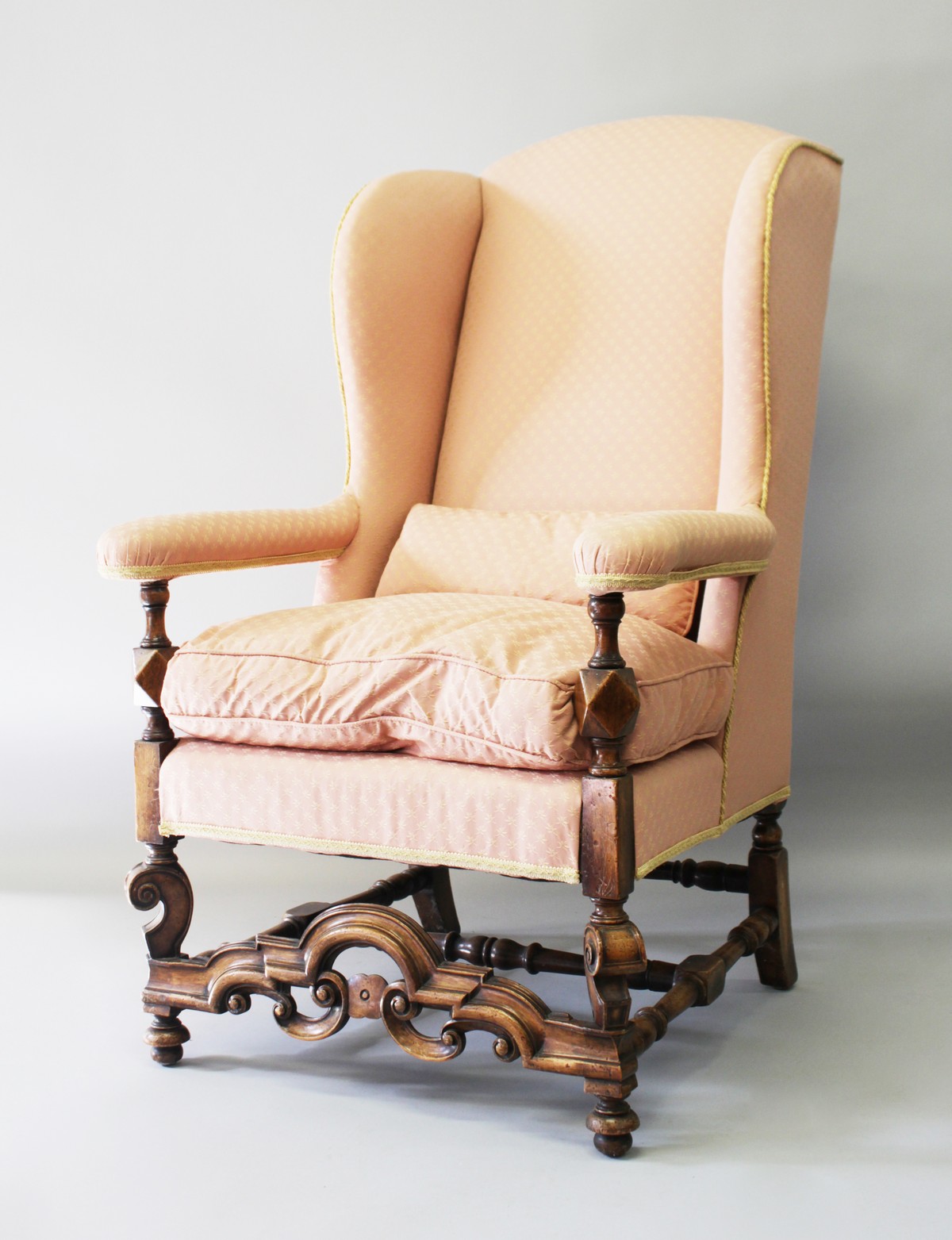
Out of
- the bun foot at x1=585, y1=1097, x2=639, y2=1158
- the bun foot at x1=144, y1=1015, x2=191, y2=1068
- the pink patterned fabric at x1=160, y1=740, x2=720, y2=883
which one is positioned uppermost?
the pink patterned fabric at x1=160, y1=740, x2=720, y2=883

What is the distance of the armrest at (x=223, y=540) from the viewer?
6.29 feet

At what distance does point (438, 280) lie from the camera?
2.49 m

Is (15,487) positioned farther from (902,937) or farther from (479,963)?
(902,937)

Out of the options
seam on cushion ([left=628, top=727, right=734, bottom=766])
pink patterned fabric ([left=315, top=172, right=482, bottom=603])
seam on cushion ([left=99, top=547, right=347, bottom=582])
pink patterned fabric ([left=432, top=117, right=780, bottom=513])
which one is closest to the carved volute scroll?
seam on cushion ([left=99, top=547, right=347, bottom=582])

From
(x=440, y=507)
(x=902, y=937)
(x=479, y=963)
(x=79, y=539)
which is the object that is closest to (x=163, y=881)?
(x=479, y=963)

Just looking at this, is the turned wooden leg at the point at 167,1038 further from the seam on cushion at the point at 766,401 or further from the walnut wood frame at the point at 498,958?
the seam on cushion at the point at 766,401

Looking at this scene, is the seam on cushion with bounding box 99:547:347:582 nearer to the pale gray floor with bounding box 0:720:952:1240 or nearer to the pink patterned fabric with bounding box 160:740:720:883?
the pink patterned fabric with bounding box 160:740:720:883

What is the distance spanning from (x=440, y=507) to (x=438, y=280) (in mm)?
416

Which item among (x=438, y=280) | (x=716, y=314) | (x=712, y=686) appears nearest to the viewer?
(x=712, y=686)

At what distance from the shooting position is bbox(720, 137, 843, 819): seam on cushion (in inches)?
78.2

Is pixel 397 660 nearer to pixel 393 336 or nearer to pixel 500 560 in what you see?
pixel 500 560

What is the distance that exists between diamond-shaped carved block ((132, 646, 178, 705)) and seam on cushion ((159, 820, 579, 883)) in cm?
17

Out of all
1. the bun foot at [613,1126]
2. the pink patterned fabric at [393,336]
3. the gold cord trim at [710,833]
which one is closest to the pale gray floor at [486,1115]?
the bun foot at [613,1126]

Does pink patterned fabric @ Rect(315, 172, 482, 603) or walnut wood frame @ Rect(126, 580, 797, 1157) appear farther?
pink patterned fabric @ Rect(315, 172, 482, 603)
